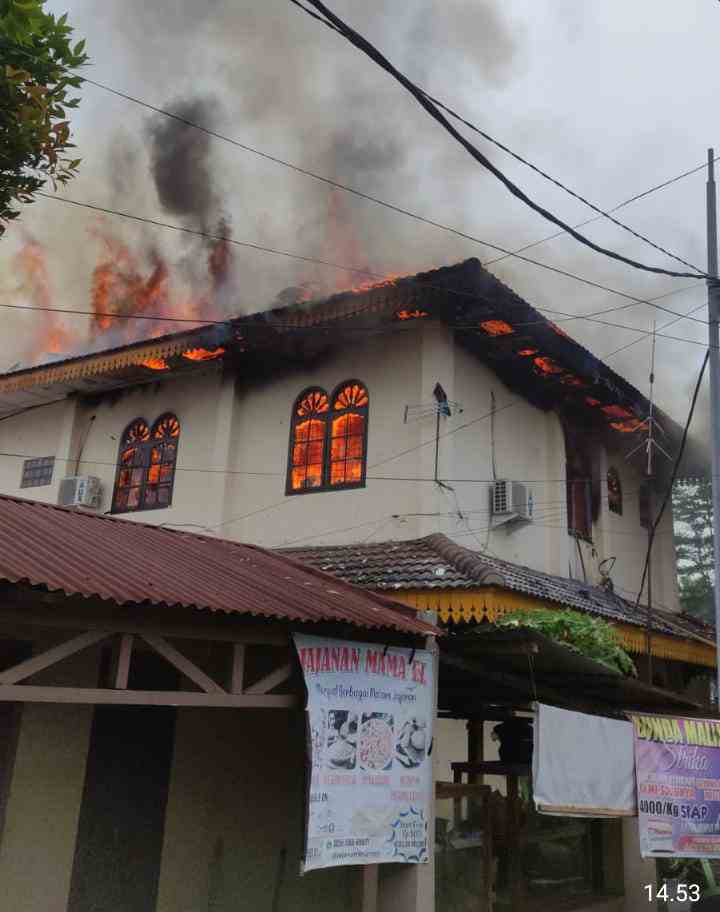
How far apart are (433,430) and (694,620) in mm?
9319

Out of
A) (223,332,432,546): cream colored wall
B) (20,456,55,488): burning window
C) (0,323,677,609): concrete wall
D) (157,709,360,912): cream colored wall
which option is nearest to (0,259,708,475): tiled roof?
(0,323,677,609): concrete wall

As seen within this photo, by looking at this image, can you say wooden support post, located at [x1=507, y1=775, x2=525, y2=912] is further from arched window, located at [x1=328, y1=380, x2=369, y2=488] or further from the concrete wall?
arched window, located at [x1=328, y1=380, x2=369, y2=488]

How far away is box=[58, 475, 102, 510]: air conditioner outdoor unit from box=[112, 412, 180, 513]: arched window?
321 mm

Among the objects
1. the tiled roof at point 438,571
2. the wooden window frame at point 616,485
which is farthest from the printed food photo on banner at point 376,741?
the wooden window frame at point 616,485

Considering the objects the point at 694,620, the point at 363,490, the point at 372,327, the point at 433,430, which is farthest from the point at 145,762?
the point at 694,620

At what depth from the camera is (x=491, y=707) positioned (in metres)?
11.8

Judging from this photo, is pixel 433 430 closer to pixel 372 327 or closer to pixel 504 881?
pixel 372 327

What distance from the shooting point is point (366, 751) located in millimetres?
7543

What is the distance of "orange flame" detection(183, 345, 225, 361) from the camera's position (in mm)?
13602

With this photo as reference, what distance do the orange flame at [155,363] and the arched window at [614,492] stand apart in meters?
8.98

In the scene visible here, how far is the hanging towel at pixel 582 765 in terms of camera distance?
8.45m

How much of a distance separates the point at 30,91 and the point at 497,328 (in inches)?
335

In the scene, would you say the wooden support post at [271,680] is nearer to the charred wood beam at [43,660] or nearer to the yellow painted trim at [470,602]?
the charred wood beam at [43,660]

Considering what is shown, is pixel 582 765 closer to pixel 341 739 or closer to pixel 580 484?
pixel 341 739
